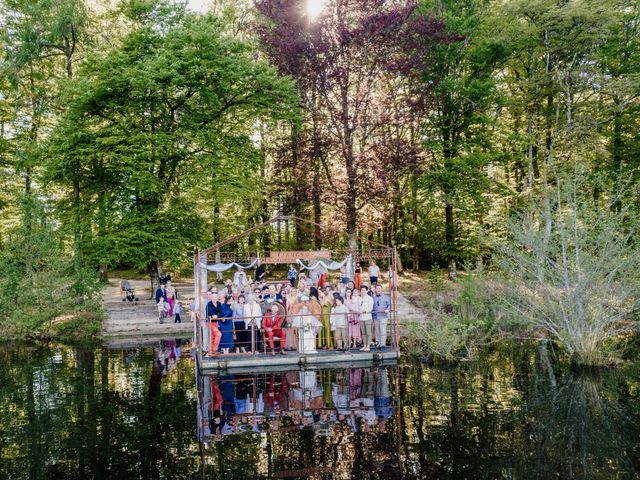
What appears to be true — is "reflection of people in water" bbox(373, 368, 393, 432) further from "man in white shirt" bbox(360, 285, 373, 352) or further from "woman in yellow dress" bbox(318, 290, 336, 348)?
"woman in yellow dress" bbox(318, 290, 336, 348)

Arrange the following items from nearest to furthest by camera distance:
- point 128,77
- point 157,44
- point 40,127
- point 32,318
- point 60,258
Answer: point 32,318 < point 60,258 < point 128,77 < point 157,44 < point 40,127

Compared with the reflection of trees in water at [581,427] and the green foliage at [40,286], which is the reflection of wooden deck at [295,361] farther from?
the green foliage at [40,286]

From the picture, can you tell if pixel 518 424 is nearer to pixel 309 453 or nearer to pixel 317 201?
pixel 309 453

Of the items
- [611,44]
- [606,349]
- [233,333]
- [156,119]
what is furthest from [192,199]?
[611,44]

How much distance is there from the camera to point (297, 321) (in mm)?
15266

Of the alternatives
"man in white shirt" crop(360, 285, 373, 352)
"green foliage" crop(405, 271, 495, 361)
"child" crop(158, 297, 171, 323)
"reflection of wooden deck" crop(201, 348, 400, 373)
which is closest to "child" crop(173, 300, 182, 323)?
"child" crop(158, 297, 171, 323)

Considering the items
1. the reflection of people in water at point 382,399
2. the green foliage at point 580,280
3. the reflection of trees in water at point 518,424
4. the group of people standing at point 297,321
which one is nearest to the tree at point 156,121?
the group of people standing at point 297,321

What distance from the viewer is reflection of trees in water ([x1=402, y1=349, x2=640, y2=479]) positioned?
26.8ft

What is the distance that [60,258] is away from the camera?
20.5 meters

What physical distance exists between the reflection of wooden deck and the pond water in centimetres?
45

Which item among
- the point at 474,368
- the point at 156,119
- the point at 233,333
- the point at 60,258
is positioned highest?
the point at 156,119

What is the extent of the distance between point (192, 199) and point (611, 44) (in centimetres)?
2427

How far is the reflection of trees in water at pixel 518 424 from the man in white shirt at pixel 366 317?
1.52 metres

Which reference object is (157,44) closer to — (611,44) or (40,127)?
(40,127)
